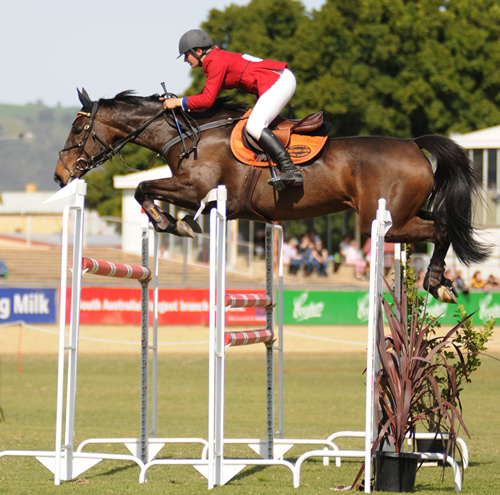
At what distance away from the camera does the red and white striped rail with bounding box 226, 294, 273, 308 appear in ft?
20.6

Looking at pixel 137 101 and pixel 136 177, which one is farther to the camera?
pixel 136 177

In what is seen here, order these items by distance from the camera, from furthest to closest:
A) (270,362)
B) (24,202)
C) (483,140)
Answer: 1. (24,202)
2. (483,140)
3. (270,362)

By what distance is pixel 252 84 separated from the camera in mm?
6711

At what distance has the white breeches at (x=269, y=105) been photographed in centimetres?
648

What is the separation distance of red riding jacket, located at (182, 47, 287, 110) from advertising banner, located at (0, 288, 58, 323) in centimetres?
1454

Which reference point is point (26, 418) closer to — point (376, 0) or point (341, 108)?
point (341, 108)

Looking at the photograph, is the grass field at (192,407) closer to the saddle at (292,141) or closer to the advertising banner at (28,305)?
the advertising banner at (28,305)

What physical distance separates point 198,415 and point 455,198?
257 inches

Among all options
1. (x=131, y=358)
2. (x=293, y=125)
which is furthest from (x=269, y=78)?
(x=131, y=358)

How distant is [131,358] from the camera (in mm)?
19562

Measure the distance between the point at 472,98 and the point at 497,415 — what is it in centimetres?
2325

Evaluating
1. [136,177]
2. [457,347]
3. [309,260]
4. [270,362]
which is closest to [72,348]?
[270,362]

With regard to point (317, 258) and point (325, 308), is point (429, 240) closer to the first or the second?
point (325, 308)

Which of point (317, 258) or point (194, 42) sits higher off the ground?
point (194, 42)
